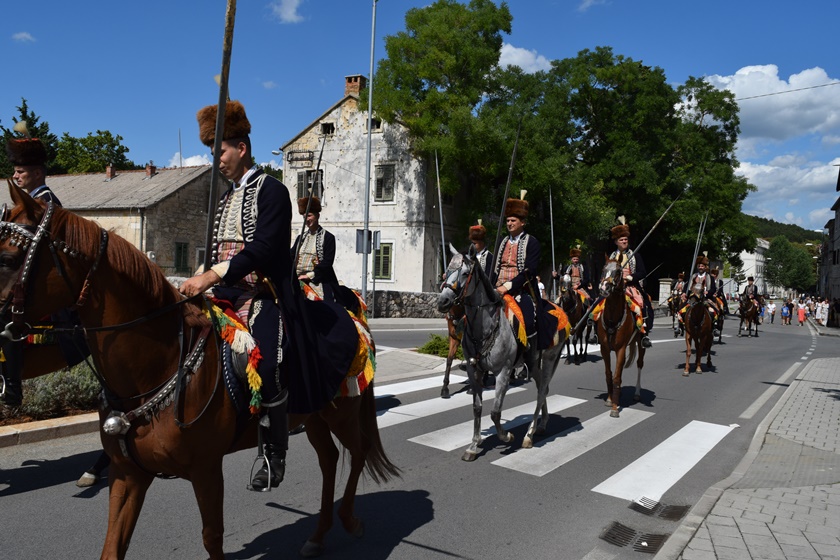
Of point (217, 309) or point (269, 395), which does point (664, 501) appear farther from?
point (217, 309)

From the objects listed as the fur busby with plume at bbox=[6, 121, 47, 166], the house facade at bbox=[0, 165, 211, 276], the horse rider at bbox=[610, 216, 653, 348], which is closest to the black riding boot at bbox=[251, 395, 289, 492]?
the fur busby with plume at bbox=[6, 121, 47, 166]

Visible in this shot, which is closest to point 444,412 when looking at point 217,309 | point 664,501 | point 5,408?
point 664,501

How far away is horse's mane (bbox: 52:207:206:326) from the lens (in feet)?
9.65

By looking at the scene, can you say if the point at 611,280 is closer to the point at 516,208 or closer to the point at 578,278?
the point at 516,208

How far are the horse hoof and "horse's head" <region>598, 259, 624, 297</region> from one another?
671cm

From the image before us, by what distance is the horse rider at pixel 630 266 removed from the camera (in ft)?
34.8

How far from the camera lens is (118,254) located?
3070 mm

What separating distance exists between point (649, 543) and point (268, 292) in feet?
11.8

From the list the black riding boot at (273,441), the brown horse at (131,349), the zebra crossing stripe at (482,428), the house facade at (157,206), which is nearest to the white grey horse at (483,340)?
the zebra crossing stripe at (482,428)

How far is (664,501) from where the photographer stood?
6133mm

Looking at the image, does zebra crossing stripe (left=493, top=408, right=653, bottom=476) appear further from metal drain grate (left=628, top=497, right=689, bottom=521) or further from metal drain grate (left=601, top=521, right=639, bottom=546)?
metal drain grate (left=601, top=521, right=639, bottom=546)

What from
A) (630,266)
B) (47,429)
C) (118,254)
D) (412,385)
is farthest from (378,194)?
(118,254)

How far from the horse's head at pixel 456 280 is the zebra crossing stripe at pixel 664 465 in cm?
238

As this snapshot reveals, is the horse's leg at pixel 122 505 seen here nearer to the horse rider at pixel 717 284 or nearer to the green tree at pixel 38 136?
the horse rider at pixel 717 284
